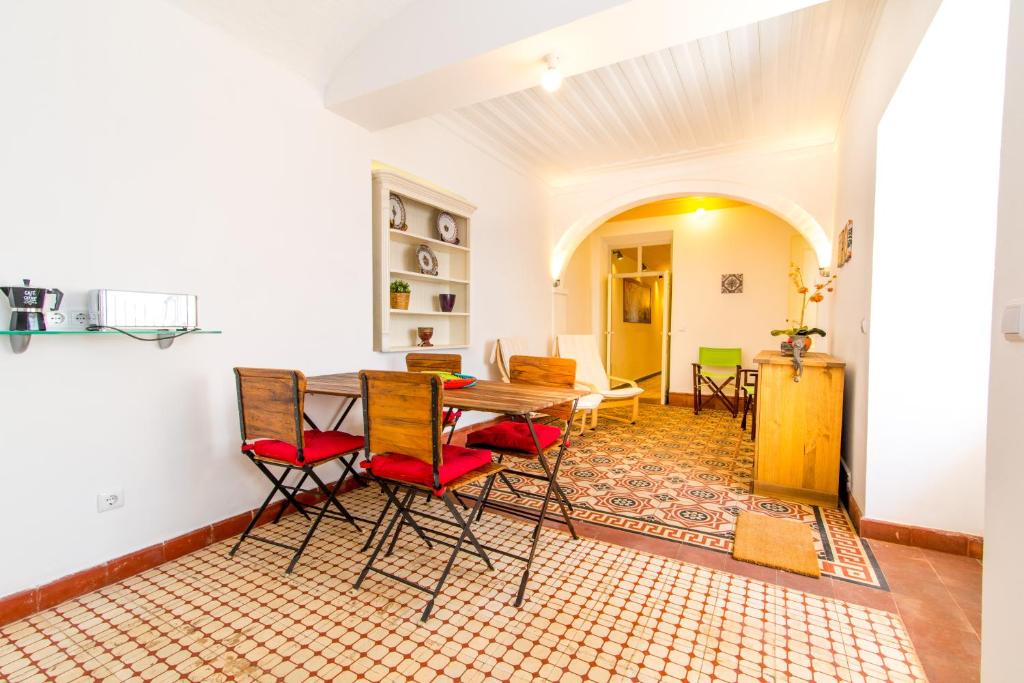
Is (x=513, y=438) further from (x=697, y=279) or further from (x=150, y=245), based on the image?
(x=697, y=279)

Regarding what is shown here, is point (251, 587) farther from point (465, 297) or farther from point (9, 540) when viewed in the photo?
point (465, 297)

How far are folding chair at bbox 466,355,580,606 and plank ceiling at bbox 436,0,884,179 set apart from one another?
6.92ft

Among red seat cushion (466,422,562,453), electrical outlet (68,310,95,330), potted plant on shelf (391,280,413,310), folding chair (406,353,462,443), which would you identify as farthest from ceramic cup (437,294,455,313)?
electrical outlet (68,310,95,330)

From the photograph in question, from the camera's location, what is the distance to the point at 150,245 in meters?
2.07

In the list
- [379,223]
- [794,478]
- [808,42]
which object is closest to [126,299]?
[379,223]

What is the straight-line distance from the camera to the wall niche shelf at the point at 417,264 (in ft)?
10.6

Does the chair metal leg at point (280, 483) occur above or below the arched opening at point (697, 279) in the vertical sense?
below

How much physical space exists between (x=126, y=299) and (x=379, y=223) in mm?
1652

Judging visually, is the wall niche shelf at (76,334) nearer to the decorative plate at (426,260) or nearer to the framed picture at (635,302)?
the decorative plate at (426,260)

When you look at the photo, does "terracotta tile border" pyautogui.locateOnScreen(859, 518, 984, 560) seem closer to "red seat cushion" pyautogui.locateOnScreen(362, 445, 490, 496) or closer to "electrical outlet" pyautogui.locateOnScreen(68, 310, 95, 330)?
"red seat cushion" pyautogui.locateOnScreen(362, 445, 490, 496)

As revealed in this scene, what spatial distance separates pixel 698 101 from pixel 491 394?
297 cm

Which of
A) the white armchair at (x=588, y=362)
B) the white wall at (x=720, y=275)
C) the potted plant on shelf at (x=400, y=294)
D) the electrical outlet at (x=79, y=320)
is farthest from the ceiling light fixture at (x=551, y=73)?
the white wall at (x=720, y=275)

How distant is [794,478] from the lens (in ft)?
9.46

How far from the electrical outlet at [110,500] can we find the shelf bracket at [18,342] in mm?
690
